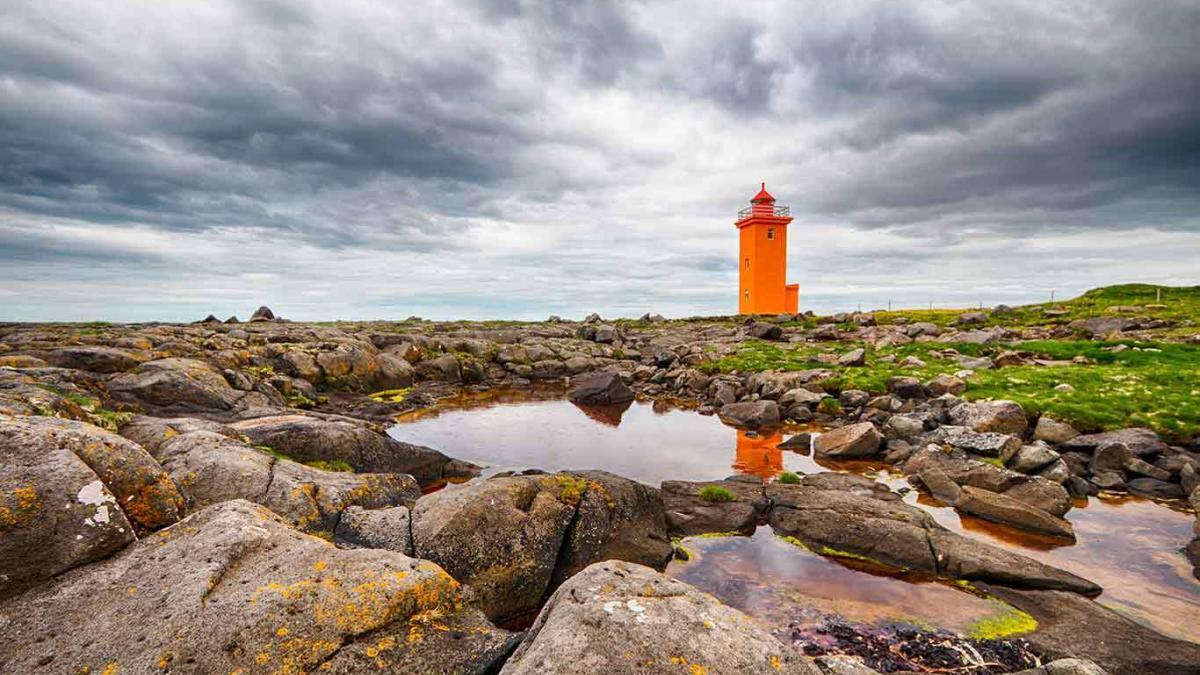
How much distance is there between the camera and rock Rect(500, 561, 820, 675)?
253 inches

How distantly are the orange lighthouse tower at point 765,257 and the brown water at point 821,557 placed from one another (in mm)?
64589

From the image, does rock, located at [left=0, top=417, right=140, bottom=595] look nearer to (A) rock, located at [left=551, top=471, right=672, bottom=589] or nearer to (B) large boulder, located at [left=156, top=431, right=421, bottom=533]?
(B) large boulder, located at [left=156, top=431, right=421, bottom=533]

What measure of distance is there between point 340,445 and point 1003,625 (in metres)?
20.3

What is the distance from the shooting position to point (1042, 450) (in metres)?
22.8

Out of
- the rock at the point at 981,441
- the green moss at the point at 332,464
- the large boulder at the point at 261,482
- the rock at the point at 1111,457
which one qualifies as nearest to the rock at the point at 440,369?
the green moss at the point at 332,464

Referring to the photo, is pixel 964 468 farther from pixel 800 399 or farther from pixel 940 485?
pixel 800 399

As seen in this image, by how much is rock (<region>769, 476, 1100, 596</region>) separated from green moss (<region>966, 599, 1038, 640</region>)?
145cm

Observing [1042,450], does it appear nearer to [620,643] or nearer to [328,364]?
[620,643]

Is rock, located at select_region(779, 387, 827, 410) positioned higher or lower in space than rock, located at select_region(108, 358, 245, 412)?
lower

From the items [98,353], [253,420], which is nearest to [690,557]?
[253,420]

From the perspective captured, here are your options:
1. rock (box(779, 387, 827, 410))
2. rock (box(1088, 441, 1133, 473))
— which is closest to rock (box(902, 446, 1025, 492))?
rock (box(1088, 441, 1133, 473))

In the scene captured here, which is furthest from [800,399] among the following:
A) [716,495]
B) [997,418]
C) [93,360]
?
[93,360]

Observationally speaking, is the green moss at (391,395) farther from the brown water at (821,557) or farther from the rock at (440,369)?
the brown water at (821,557)

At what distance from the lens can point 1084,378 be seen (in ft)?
107
